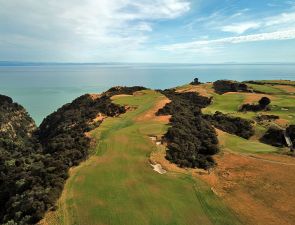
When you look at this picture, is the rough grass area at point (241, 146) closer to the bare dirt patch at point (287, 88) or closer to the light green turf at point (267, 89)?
the light green turf at point (267, 89)

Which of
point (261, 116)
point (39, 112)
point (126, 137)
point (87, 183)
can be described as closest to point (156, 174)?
point (87, 183)

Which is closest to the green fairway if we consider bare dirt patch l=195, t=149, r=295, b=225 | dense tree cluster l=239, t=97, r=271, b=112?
bare dirt patch l=195, t=149, r=295, b=225

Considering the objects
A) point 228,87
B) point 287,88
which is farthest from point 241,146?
point 228,87

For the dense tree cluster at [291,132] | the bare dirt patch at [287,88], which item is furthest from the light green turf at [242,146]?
the bare dirt patch at [287,88]

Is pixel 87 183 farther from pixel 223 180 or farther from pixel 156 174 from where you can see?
pixel 223 180

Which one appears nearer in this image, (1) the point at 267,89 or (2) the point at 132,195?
(2) the point at 132,195

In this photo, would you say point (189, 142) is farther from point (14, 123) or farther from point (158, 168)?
point (14, 123)
